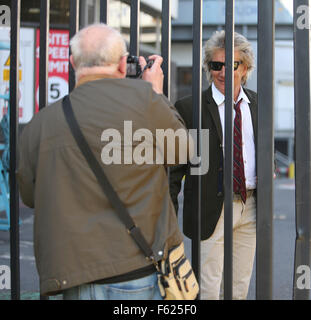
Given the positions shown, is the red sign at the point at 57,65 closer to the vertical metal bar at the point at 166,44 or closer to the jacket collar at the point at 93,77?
the vertical metal bar at the point at 166,44

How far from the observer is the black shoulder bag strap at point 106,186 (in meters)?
1.78

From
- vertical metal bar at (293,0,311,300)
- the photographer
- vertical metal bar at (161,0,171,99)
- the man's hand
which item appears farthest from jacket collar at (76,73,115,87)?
vertical metal bar at (293,0,311,300)

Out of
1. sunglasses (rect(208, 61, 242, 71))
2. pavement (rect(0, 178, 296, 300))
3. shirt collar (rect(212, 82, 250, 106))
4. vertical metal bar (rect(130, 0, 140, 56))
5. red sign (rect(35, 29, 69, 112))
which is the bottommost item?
pavement (rect(0, 178, 296, 300))

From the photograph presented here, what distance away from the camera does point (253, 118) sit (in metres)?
2.83

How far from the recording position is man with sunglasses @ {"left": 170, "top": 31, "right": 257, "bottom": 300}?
266 centimetres

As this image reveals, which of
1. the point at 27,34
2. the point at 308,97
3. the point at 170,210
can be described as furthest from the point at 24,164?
the point at 27,34

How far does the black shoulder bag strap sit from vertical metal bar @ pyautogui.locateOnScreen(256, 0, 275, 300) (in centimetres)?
67

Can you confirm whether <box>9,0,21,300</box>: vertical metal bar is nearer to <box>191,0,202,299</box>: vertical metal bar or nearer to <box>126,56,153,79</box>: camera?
<box>126,56,153,79</box>: camera

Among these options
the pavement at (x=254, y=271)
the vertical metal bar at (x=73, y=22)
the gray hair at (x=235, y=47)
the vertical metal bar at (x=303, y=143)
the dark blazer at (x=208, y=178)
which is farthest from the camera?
the pavement at (x=254, y=271)

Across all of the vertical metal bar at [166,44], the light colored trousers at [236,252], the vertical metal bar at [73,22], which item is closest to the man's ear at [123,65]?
the vertical metal bar at [166,44]

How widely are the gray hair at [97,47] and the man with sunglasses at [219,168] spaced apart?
0.82 meters

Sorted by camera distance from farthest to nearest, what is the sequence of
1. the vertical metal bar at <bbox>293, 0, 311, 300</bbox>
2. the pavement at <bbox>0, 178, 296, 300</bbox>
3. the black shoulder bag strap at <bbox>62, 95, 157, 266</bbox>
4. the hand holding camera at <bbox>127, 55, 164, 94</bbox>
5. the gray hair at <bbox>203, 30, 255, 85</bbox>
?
the pavement at <bbox>0, 178, 296, 300</bbox> → the gray hair at <bbox>203, 30, 255, 85</bbox> → the vertical metal bar at <bbox>293, 0, 311, 300</bbox> → the hand holding camera at <bbox>127, 55, 164, 94</bbox> → the black shoulder bag strap at <bbox>62, 95, 157, 266</bbox>
